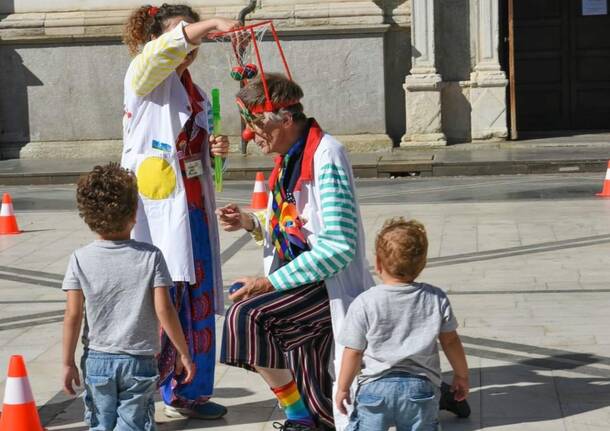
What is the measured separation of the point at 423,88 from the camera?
19062mm

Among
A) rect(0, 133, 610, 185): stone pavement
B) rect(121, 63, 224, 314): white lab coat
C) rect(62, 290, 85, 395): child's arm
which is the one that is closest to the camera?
rect(62, 290, 85, 395): child's arm

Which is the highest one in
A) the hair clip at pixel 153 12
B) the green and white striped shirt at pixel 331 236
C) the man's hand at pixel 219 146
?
the hair clip at pixel 153 12

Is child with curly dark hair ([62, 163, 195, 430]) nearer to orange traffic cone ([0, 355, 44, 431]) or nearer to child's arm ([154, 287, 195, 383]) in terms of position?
child's arm ([154, 287, 195, 383])

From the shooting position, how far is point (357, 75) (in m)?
19.2

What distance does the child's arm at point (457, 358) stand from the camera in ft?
15.5

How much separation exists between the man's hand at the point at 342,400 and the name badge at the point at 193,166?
1.57 meters

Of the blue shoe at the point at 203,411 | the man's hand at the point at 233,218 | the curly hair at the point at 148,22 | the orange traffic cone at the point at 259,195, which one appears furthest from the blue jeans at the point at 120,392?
the orange traffic cone at the point at 259,195

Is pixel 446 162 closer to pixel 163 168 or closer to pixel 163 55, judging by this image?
pixel 163 168

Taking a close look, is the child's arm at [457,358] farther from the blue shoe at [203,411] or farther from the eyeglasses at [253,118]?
the blue shoe at [203,411]

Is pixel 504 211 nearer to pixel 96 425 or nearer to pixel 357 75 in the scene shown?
pixel 357 75

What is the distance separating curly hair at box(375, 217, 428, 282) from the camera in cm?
465

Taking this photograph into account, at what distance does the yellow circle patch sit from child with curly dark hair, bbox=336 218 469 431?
1.52m

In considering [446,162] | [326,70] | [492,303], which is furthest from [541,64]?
[492,303]

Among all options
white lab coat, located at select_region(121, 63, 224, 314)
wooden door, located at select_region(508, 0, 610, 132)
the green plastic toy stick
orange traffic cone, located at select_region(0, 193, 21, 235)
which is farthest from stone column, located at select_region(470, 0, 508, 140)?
white lab coat, located at select_region(121, 63, 224, 314)
